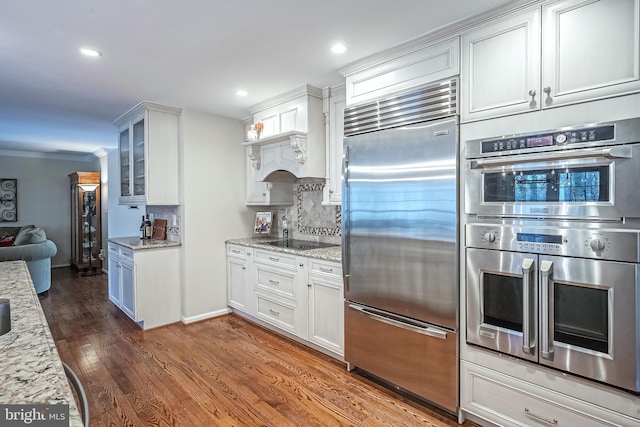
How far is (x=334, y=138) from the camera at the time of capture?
130 inches

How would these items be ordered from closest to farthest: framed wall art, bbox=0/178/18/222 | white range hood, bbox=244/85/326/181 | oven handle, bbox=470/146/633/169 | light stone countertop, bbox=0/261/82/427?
light stone countertop, bbox=0/261/82/427
oven handle, bbox=470/146/633/169
white range hood, bbox=244/85/326/181
framed wall art, bbox=0/178/18/222

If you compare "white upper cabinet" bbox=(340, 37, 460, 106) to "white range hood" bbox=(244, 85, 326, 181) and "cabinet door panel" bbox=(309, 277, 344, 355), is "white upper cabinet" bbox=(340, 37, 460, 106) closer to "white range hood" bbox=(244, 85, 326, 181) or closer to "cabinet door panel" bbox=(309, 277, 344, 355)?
"white range hood" bbox=(244, 85, 326, 181)

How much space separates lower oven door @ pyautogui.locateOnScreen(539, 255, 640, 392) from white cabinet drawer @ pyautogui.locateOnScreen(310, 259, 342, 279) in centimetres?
148

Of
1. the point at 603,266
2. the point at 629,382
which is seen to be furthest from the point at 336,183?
the point at 629,382

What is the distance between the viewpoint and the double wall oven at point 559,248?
5.22 ft

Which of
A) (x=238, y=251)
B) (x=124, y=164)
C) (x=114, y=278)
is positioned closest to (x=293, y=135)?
(x=238, y=251)

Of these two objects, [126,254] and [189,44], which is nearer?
[189,44]

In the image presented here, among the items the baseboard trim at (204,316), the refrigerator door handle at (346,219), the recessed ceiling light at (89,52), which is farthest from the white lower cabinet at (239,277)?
the recessed ceiling light at (89,52)

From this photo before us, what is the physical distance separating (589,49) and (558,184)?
642mm

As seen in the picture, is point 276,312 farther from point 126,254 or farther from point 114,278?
point 114,278

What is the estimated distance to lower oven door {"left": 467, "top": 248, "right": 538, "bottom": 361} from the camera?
185 centimetres

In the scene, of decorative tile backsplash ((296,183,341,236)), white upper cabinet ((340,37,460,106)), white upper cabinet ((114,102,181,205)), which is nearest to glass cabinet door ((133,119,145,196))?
white upper cabinet ((114,102,181,205))

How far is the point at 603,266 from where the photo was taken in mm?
1638

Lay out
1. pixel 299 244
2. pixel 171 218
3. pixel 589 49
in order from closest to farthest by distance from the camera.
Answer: pixel 589 49 → pixel 299 244 → pixel 171 218
